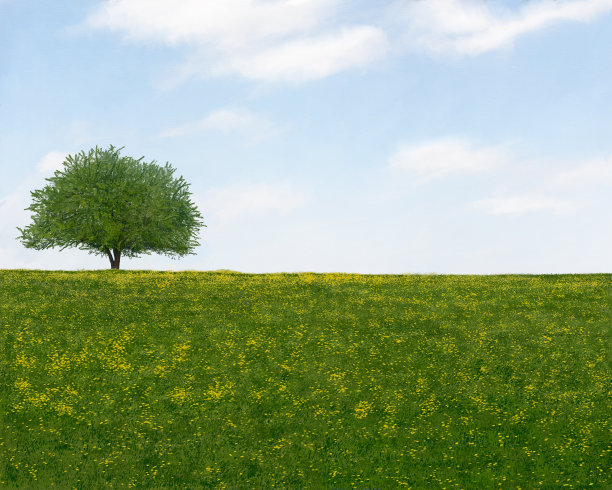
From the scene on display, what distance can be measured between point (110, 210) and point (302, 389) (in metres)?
37.2

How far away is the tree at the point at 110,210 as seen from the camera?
53938 millimetres

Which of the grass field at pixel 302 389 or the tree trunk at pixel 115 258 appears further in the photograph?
the tree trunk at pixel 115 258

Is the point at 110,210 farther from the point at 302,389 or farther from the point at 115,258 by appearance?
the point at 302,389

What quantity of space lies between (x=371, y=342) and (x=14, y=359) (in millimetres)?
14908

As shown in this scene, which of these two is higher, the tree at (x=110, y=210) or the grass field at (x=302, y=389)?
the tree at (x=110, y=210)

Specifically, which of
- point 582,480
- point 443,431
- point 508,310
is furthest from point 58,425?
point 508,310

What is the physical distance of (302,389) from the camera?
880 inches

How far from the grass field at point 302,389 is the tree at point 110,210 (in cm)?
1994

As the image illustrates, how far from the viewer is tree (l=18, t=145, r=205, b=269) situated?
53.9 meters

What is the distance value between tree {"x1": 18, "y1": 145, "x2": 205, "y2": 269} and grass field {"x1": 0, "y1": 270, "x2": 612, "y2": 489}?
19.9 meters

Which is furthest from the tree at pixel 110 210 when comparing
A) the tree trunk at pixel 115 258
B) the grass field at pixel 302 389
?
the grass field at pixel 302 389

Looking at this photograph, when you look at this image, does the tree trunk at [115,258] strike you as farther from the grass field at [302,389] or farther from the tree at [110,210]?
the grass field at [302,389]

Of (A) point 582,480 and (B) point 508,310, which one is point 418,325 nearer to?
(B) point 508,310

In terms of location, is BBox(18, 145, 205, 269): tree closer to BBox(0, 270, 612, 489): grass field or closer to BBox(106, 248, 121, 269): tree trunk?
BBox(106, 248, 121, 269): tree trunk
